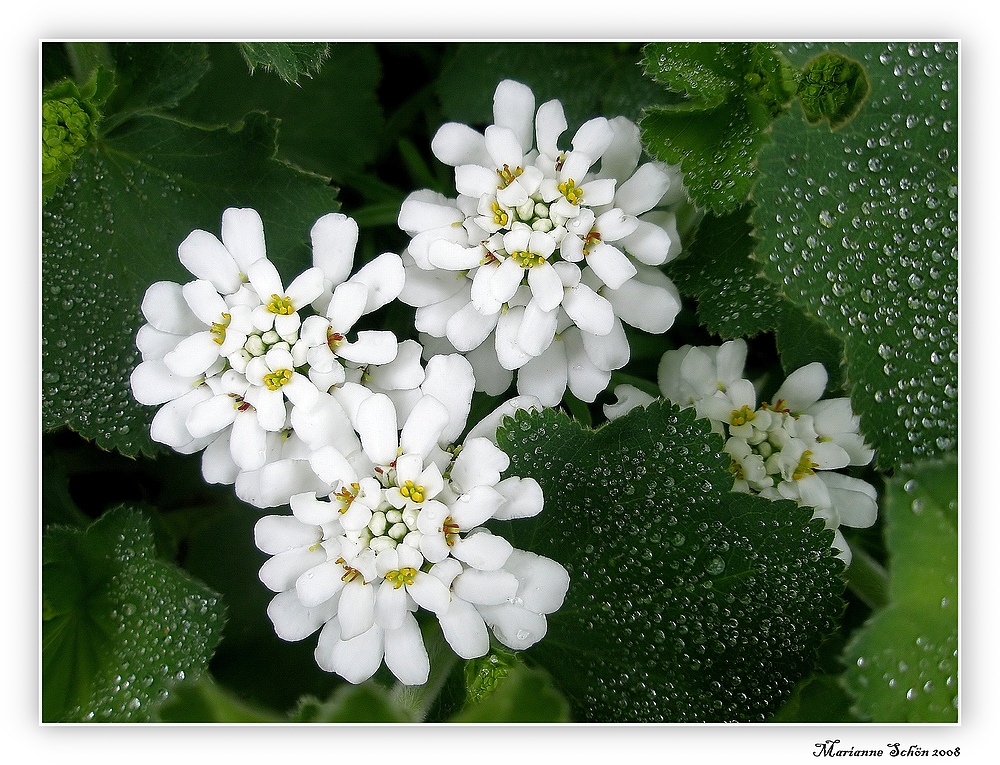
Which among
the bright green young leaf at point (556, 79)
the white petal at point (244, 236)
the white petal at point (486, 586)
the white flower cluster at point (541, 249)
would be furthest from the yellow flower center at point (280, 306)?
the bright green young leaf at point (556, 79)

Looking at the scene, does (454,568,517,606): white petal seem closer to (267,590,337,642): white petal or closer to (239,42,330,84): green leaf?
(267,590,337,642): white petal

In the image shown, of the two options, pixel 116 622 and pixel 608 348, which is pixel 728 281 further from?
pixel 116 622

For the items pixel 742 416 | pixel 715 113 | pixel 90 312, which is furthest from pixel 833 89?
pixel 90 312

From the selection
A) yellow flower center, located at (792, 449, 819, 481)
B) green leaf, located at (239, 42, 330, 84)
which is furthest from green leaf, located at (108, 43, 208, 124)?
yellow flower center, located at (792, 449, 819, 481)

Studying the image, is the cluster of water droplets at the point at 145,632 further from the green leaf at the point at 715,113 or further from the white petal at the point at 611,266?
the green leaf at the point at 715,113
